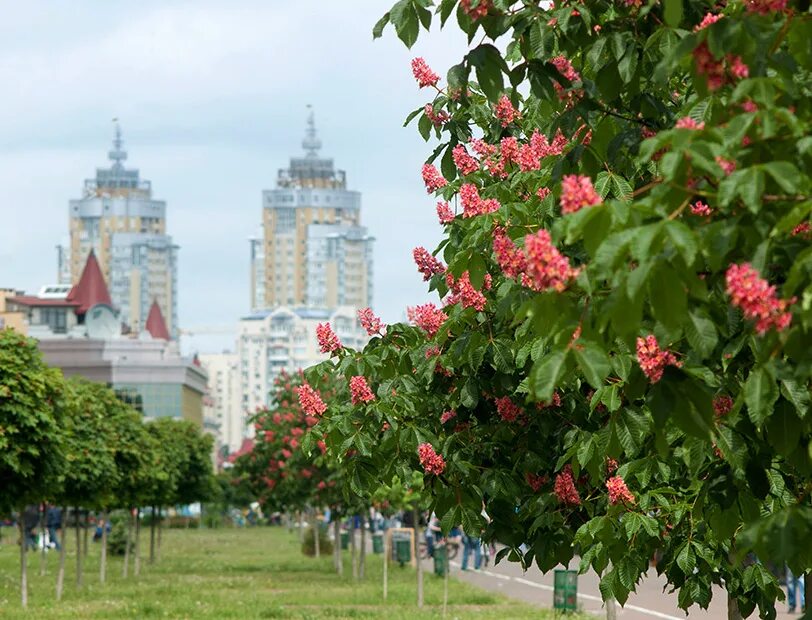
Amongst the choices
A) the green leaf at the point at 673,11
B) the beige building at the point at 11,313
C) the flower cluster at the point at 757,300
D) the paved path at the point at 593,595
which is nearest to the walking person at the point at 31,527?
the beige building at the point at 11,313

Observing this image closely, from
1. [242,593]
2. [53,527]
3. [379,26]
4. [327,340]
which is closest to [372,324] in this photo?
[327,340]

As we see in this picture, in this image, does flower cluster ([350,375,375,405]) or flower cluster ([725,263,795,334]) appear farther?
flower cluster ([350,375,375,405])

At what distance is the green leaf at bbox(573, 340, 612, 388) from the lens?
5520 mm

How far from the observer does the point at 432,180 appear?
1276 cm

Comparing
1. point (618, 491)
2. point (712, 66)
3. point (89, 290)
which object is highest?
point (89, 290)

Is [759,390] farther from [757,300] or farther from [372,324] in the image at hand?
[372,324]

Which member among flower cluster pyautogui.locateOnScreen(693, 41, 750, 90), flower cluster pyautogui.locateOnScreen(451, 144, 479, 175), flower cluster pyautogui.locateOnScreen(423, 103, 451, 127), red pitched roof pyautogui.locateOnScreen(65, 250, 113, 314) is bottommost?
flower cluster pyautogui.locateOnScreen(693, 41, 750, 90)

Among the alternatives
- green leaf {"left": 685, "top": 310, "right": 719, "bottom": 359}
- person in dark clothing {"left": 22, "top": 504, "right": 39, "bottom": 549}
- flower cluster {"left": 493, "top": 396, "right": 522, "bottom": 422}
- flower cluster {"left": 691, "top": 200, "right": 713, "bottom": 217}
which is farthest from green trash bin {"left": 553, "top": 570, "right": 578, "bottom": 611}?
person in dark clothing {"left": 22, "top": 504, "right": 39, "bottom": 549}

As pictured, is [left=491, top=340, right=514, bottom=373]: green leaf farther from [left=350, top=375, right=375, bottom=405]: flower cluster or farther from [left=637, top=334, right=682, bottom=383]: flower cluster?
[left=637, top=334, right=682, bottom=383]: flower cluster

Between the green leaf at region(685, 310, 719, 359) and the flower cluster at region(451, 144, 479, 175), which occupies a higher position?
the flower cluster at region(451, 144, 479, 175)

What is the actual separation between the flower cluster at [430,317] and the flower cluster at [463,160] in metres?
0.91

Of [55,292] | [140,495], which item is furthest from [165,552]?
[55,292]

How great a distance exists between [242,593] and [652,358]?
1281 inches

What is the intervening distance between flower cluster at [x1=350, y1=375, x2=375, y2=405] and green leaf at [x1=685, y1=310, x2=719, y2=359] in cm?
649
